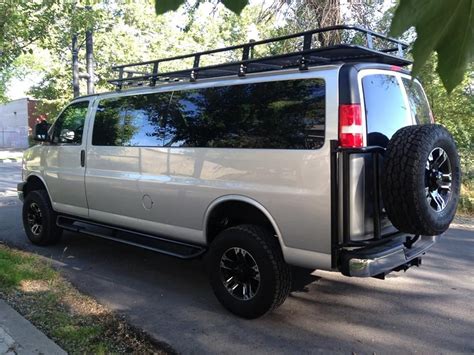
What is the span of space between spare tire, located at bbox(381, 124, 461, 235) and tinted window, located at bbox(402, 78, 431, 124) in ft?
2.21

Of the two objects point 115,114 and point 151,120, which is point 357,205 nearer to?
point 151,120

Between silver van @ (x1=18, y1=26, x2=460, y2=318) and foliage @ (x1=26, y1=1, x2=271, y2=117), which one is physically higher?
foliage @ (x1=26, y1=1, x2=271, y2=117)

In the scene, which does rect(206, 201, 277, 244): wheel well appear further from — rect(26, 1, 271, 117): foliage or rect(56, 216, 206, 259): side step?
rect(26, 1, 271, 117): foliage

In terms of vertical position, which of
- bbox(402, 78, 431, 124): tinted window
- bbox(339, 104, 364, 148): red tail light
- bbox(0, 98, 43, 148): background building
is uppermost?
bbox(0, 98, 43, 148): background building

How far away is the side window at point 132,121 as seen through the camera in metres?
5.08

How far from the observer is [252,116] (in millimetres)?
4230

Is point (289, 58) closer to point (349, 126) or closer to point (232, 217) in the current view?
point (349, 126)

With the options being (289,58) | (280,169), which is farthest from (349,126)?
(289,58)

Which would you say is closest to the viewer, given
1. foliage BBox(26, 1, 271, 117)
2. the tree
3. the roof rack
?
the tree

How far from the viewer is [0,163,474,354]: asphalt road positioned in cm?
383

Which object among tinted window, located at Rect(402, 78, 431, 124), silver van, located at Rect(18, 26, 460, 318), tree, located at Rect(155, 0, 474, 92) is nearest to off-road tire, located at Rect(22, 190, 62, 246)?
silver van, located at Rect(18, 26, 460, 318)

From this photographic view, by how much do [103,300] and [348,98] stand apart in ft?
9.84

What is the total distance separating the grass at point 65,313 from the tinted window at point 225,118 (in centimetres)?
167

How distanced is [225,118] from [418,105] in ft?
6.00
